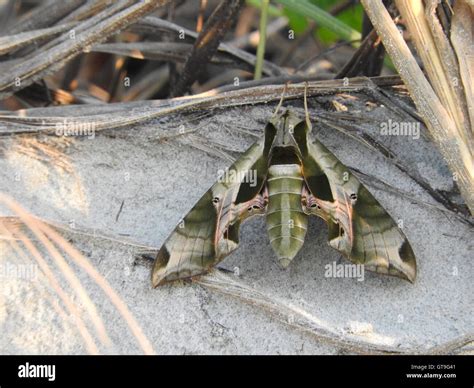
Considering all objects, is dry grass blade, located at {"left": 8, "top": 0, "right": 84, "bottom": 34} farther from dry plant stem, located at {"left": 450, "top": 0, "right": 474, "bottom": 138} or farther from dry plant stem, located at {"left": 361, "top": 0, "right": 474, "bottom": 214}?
dry plant stem, located at {"left": 450, "top": 0, "right": 474, "bottom": 138}

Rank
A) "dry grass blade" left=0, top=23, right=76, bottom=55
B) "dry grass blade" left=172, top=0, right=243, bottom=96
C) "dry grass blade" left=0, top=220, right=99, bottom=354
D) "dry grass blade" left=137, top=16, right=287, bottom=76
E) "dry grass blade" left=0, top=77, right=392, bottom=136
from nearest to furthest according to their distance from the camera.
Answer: "dry grass blade" left=0, top=220, right=99, bottom=354 → "dry grass blade" left=0, top=77, right=392, bottom=136 → "dry grass blade" left=0, top=23, right=76, bottom=55 → "dry grass blade" left=172, top=0, right=243, bottom=96 → "dry grass blade" left=137, top=16, right=287, bottom=76

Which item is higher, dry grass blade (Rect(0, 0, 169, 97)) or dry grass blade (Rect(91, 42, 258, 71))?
dry grass blade (Rect(91, 42, 258, 71))

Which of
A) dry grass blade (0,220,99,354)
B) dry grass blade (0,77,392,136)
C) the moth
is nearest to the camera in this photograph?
dry grass blade (0,220,99,354)

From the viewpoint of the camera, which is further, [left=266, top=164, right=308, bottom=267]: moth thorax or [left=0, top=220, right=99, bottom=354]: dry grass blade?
[left=266, top=164, right=308, bottom=267]: moth thorax

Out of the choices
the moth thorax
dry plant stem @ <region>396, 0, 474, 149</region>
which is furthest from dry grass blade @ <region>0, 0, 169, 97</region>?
dry plant stem @ <region>396, 0, 474, 149</region>

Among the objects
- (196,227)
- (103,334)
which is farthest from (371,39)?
(103,334)
